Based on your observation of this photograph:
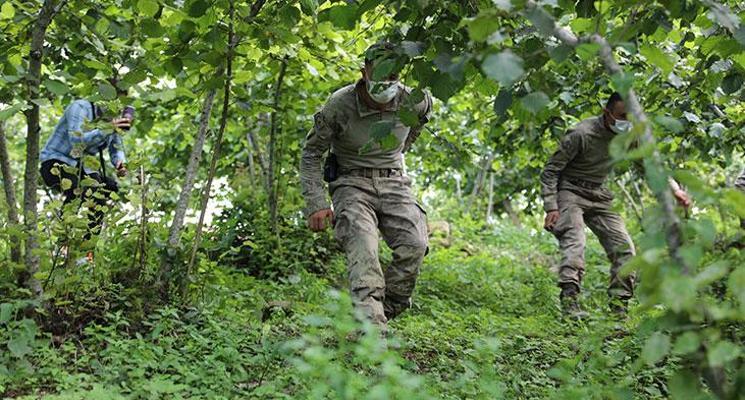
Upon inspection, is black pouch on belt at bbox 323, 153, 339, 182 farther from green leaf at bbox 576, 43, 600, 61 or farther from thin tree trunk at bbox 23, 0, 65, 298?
green leaf at bbox 576, 43, 600, 61

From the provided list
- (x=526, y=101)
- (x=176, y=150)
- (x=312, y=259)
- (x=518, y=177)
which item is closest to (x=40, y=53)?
(x=526, y=101)

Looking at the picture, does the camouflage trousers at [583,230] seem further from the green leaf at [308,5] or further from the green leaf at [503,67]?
the green leaf at [503,67]

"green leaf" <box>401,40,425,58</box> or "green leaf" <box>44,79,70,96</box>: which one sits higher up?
"green leaf" <box>401,40,425,58</box>

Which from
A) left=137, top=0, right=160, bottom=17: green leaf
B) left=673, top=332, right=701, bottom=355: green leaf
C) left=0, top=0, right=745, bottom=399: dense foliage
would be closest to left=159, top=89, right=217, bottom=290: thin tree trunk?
left=0, top=0, right=745, bottom=399: dense foliage

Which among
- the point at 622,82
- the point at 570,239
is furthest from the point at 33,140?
the point at 570,239

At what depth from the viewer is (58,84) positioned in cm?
355

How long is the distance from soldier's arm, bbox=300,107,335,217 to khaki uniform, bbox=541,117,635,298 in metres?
2.29

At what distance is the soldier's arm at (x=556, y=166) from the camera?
6273 mm

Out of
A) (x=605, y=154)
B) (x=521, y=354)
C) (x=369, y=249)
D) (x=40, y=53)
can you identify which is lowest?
(x=521, y=354)

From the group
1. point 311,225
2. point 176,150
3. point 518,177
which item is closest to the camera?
point 311,225

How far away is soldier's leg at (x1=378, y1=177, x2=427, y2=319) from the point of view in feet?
15.6

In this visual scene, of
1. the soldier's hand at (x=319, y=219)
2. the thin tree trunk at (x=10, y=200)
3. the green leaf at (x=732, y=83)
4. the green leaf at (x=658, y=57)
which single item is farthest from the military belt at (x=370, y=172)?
the green leaf at (x=658, y=57)

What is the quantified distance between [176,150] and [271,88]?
4030mm

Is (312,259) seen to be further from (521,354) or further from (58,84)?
(58,84)
